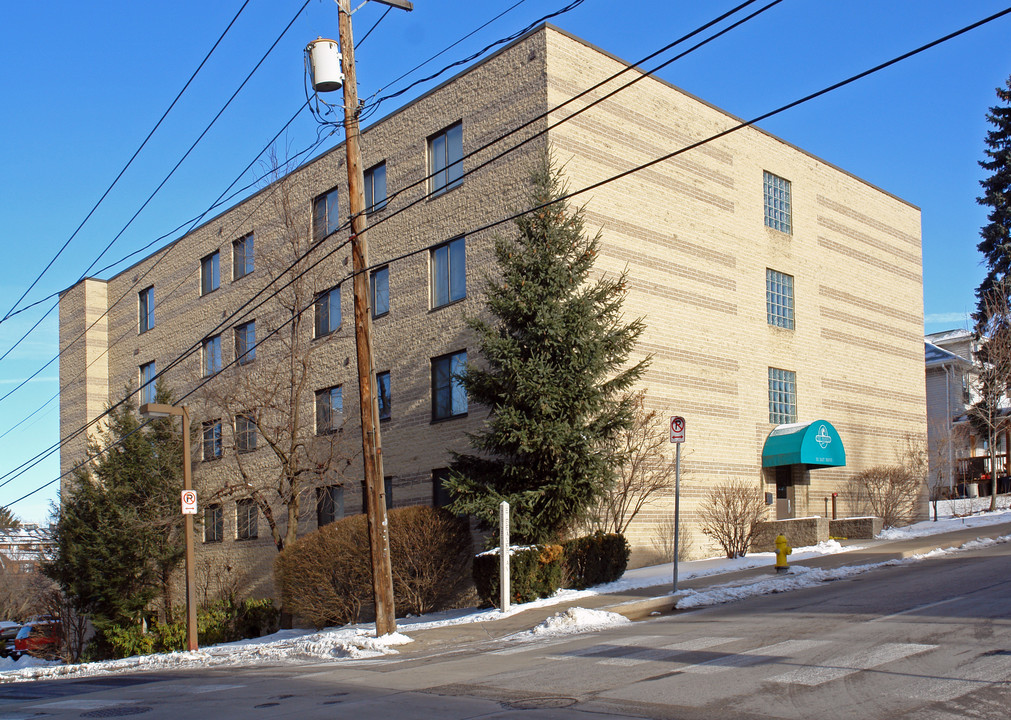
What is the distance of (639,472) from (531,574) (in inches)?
203

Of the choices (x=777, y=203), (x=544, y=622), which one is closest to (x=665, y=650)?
(x=544, y=622)

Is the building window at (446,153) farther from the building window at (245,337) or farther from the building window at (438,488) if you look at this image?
the building window at (245,337)

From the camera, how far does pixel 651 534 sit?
74.6ft

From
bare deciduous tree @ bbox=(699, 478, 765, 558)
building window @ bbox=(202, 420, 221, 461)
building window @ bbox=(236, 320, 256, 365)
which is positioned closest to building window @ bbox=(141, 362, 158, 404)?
building window @ bbox=(202, 420, 221, 461)

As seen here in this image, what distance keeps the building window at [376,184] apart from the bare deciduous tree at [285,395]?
7.38 feet

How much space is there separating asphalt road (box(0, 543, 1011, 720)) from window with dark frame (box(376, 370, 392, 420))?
40.0 feet

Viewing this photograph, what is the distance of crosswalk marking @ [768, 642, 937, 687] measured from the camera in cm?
862

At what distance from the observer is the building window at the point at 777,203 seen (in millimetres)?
28359

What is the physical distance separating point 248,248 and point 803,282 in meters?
19.5

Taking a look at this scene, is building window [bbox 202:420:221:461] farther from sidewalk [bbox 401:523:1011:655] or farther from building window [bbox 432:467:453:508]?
sidewalk [bbox 401:523:1011:655]

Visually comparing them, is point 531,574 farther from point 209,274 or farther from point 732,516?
point 209,274

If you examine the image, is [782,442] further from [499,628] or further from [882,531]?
[499,628]

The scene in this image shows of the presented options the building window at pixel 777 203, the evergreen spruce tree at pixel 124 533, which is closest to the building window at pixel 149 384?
the evergreen spruce tree at pixel 124 533

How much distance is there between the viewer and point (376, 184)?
27.8 metres
